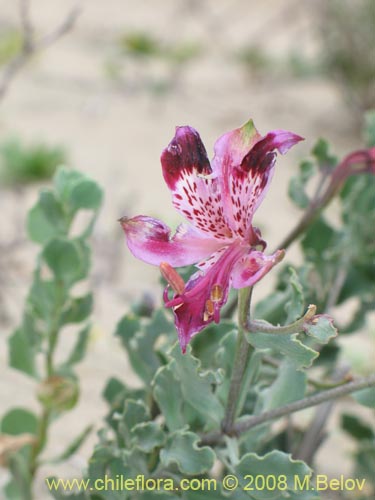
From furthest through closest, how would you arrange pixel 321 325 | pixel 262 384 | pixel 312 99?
pixel 312 99
pixel 262 384
pixel 321 325

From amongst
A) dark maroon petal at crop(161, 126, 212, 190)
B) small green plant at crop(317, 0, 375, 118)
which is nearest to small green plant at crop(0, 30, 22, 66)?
small green plant at crop(317, 0, 375, 118)

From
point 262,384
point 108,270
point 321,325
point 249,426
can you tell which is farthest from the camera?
point 108,270

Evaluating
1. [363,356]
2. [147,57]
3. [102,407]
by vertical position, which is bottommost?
[363,356]

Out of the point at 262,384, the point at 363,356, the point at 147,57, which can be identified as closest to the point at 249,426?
the point at 262,384

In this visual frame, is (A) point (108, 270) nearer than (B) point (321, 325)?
No

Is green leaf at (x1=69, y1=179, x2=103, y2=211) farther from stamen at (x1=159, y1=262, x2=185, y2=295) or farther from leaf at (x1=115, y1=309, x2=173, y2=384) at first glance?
stamen at (x1=159, y1=262, x2=185, y2=295)

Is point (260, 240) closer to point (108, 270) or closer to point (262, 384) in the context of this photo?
point (262, 384)

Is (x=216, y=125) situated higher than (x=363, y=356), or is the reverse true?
(x=216, y=125)
